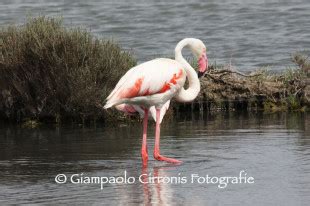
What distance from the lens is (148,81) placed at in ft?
38.1

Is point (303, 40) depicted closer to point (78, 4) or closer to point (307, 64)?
point (307, 64)

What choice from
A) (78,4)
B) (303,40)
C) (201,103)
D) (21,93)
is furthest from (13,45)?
(78,4)

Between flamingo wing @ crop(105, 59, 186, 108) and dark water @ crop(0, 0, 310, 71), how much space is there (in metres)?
9.38

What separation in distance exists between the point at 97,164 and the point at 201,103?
16.3ft

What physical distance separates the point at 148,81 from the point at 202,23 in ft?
58.4

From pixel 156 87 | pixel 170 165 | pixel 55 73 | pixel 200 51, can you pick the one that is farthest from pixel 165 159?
pixel 55 73

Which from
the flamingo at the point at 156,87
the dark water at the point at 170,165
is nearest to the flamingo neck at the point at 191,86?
the flamingo at the point at 156,87

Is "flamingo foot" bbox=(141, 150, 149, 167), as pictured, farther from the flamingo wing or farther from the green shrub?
the green shrub

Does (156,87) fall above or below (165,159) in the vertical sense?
above

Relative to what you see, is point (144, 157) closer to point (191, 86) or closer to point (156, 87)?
point (156, 87)

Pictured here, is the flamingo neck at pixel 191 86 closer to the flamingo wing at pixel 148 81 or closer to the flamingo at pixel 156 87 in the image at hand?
the flamingo at pixel 156 87

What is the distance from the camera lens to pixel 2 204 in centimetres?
927

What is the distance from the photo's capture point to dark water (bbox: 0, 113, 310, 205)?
31.4ft

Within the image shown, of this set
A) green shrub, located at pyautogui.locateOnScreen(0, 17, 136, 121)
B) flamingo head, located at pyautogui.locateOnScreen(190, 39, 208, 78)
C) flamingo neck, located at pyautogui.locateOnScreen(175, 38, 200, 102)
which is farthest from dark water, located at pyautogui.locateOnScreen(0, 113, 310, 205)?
flamingo head, located at pyautogui.locateOnScreen(190, 39, 208, 78)
